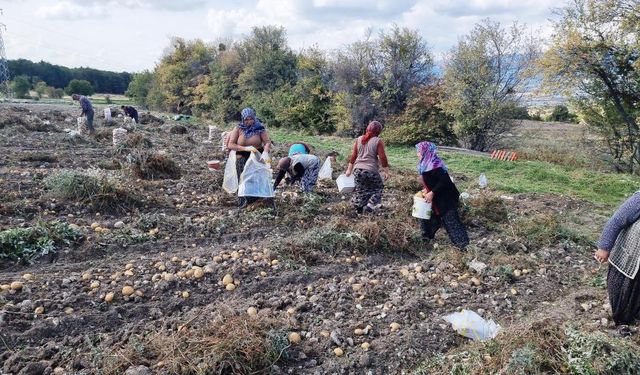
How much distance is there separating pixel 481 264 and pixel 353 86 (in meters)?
14.7

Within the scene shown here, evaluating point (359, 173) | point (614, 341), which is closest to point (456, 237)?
point (359, 173)

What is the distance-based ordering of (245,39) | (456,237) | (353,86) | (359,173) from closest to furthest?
(456,237), (359,173), (353,86), (245,39)

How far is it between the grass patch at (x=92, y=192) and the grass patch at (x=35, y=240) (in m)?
0.94

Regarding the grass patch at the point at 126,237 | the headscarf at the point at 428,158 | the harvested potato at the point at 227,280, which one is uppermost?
the headscarf at the point at 428,158

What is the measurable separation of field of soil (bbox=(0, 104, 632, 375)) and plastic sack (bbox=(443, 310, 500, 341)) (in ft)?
0.28

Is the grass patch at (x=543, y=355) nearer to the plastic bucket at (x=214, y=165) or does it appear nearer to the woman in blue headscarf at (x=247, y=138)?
the woman in blue headscarf at (x=247, y=138)

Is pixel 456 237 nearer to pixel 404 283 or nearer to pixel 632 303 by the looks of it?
pixel 404 283

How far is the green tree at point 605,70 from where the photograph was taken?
1210 cm

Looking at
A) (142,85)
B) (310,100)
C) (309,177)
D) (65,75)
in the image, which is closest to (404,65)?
(310,100)

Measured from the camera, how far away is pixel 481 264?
450cm

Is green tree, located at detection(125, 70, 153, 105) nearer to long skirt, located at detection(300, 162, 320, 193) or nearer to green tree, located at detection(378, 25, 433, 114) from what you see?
green tree, located at detection(378, 25, 433, 114)

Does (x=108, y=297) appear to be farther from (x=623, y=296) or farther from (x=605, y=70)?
(x=605, y=70)

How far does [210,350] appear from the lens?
279 centimetres

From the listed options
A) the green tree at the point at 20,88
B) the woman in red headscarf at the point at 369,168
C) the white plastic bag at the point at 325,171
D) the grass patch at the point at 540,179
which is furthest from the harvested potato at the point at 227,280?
the green tree at the point at 20,88
